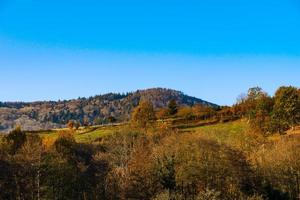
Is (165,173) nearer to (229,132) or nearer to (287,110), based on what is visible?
(229,132)

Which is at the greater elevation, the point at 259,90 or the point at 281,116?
the point at 259,90

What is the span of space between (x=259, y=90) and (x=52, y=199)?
108m

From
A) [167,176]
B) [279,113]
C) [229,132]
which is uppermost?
[279,113]

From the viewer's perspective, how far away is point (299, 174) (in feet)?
242

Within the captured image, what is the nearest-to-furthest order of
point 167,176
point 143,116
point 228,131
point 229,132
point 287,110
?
point 167,176
point 287,110
point 229,132
point 228,131
point 143,116

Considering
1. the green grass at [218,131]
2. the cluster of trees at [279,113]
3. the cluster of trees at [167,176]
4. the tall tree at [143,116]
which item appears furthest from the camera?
the tall tree at [143,116]

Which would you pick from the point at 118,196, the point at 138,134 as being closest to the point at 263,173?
the point at 118,196

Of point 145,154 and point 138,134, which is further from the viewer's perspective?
point 138,134

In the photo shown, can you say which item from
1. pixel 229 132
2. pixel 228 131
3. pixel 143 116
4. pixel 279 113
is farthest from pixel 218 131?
pixel 143 116

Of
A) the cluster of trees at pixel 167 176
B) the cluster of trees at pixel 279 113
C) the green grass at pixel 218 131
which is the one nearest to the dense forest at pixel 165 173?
the cluster of trees at pixel 167 176

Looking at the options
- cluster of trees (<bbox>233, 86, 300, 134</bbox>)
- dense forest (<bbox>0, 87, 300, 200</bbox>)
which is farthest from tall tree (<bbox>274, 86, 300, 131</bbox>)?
dense forest (<bbox>0, 87, 300, 200</bbox>)

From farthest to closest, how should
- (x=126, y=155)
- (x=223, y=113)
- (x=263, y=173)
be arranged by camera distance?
(x=223, y=113)
(x=126, y=155)
(x=263, y=173)

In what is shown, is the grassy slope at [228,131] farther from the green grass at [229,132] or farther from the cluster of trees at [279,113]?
the cluster of trees at [279,113]

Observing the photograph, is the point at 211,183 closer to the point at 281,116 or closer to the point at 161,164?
the point at 161,164
